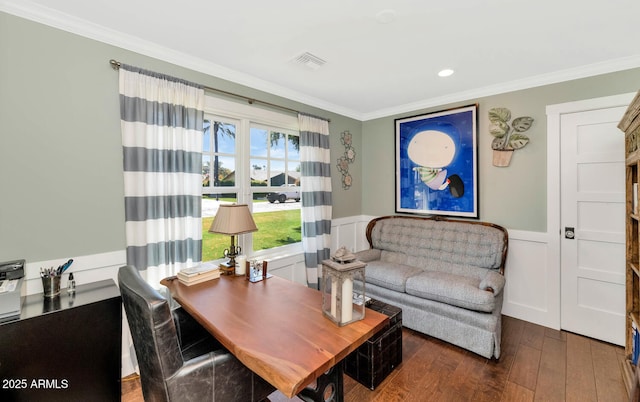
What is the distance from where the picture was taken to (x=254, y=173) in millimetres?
3021

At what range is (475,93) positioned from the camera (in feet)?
10.5

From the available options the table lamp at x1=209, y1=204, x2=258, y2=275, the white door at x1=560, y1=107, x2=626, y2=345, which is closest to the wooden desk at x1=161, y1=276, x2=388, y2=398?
the table lamp at x1=209, y1=204, x2=258, y2=275

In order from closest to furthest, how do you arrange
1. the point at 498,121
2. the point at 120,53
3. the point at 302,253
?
the point at 120,53 < the point at 498,121 < the point at 302,253

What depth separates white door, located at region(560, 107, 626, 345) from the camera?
251cm

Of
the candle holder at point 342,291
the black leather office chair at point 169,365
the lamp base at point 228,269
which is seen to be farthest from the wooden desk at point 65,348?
the candle holder at point 342,291

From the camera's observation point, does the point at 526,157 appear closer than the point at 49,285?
No

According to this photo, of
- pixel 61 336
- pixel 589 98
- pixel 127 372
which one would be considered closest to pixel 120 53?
pixel 61 336

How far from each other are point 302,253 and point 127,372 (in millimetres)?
1934

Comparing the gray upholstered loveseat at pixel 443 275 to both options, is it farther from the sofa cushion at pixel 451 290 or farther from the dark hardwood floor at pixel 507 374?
the dark hardwood floor at pixel 507 374

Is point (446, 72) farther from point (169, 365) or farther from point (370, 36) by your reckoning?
point (169, 365)

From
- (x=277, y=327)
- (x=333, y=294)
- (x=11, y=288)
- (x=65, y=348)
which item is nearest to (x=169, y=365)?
(x=277, y=327)

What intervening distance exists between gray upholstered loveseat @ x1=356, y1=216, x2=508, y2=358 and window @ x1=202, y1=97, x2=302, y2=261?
1.17 m

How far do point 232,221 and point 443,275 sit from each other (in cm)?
219

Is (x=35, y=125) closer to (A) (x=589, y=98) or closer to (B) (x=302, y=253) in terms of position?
(B) (x=302, y=253)
